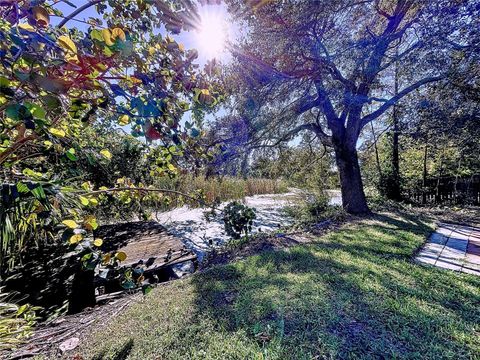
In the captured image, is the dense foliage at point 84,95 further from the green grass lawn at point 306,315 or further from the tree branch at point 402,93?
the tree branch at point 402,93

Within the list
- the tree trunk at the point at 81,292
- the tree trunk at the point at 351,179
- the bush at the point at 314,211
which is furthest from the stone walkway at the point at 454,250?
the tree trunk at the point at 81,292

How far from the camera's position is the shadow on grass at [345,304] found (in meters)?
1.44

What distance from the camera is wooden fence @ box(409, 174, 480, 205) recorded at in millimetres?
7633

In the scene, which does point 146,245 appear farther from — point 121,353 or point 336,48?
point 336,48

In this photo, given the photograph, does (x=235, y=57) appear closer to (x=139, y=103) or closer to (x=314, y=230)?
(x=314, y=230)

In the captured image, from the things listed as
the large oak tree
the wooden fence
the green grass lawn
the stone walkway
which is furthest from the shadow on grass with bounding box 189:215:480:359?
the wooden fence

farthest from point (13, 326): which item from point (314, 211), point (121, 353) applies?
point (314, 211)

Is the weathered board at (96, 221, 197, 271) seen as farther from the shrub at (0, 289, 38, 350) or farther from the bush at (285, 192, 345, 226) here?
the bush at (285, 192, 345, 226)

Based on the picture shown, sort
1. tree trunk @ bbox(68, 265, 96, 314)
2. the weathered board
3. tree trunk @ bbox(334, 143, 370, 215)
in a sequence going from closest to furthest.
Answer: tree trunk @ bbox(68, 265, 96, 314) < the weathered board < tree trunk @ bbox(334, 143, 370, 215)

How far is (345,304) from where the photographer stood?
6.07 ft

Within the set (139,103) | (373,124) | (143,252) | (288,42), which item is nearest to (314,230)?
(143,252)

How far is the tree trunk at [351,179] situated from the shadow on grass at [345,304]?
3.16 meters

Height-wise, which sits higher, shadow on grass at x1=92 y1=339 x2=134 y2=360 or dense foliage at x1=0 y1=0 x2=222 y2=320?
dense foliage at x1=0 y1=0 x2=222 y2=320

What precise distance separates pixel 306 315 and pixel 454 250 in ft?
10.2
